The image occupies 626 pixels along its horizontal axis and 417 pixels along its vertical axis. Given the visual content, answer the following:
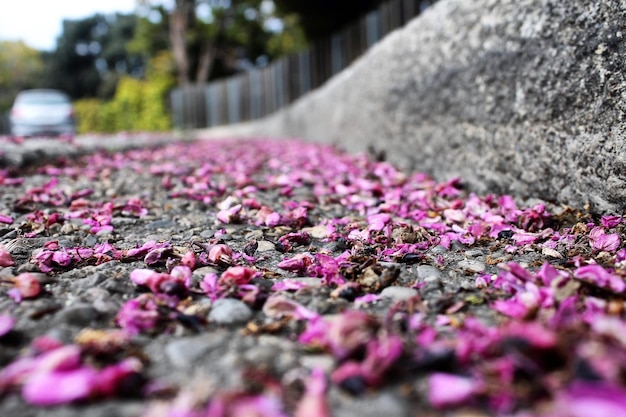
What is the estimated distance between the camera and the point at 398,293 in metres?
1.49

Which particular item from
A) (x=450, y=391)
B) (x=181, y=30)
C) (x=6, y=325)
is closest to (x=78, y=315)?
(x=6, y=325)

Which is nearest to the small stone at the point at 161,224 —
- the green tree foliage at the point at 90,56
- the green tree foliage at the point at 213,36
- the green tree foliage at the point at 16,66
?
the green tree foliage at the point at 213,36

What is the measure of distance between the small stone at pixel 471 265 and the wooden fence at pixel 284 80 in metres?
3.22

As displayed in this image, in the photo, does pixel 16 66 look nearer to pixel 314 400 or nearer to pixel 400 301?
pixel 400 301

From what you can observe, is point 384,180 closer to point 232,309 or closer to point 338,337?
point 232,309

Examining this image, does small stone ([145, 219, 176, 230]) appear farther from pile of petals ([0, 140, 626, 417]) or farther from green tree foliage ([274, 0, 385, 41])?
green tree foliage ([274, 0, 385, 41])

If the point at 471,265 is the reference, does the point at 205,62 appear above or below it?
above

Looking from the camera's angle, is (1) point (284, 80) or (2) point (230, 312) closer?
(2) point (230, 312)

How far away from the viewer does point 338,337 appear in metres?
1.06

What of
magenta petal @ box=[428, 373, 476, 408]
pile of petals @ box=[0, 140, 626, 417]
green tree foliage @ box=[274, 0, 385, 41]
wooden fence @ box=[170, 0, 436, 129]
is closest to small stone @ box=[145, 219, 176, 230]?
pile of petals @ box=[0, 140, 626, 417]

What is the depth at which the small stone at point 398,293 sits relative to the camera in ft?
4.81

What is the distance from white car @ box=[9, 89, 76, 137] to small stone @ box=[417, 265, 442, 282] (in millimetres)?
14727

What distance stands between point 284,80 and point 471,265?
32.0 ft

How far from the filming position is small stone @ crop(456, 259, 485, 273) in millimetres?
1719
